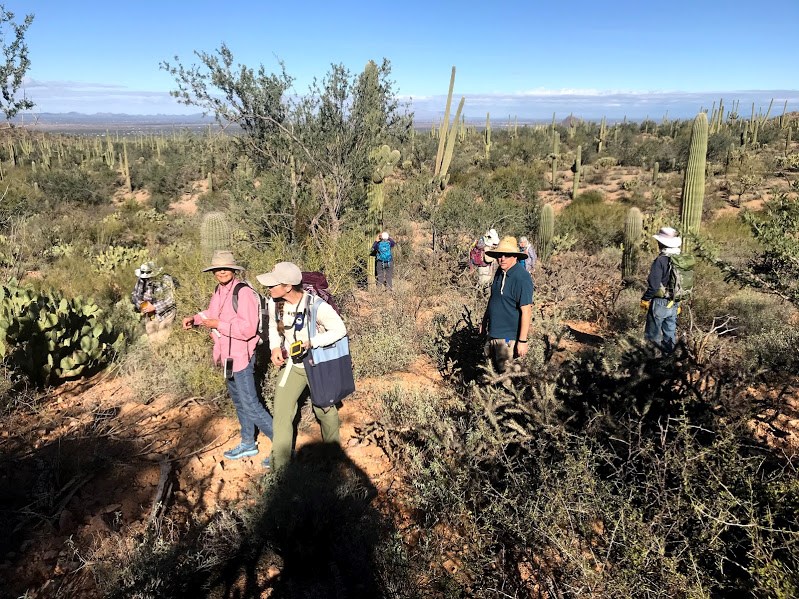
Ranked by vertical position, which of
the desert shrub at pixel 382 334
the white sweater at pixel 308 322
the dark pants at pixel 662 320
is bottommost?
the desert shrub at pixel 382 334

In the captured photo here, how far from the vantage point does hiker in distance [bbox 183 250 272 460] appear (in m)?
3.30

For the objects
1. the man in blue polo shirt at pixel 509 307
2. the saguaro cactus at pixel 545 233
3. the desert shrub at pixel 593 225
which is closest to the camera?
the man in blue polo shirt at pixel 509 307

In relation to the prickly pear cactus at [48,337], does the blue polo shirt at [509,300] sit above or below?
above

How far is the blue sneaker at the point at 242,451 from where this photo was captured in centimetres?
359

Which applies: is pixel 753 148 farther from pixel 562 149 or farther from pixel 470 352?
pixel 470 352

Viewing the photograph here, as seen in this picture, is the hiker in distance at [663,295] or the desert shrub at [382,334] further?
the desert shrub at [382,334]

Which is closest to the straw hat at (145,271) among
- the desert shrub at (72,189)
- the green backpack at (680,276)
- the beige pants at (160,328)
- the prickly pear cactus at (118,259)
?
the beige pants at (160,328)

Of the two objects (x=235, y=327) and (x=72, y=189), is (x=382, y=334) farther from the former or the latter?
(x=72, y=189)

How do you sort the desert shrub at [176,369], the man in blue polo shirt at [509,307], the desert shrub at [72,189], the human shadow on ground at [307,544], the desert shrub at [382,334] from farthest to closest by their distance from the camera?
1. the desert shrub at [72,189]
2. the desert shrub at [382,334]
3. the desert shrub at [176,369]
4. the man in blue polo shirt at [509,307]
5. the human shadow on ground at [307,544]

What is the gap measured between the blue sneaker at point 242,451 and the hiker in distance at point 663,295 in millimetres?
3577

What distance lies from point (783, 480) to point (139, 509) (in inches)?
A: 140

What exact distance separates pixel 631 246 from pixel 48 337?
919 centimetres

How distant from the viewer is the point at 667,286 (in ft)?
14.5

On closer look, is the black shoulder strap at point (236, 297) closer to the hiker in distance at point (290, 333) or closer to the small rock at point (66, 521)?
the hiker in distance at point (290, 333)
